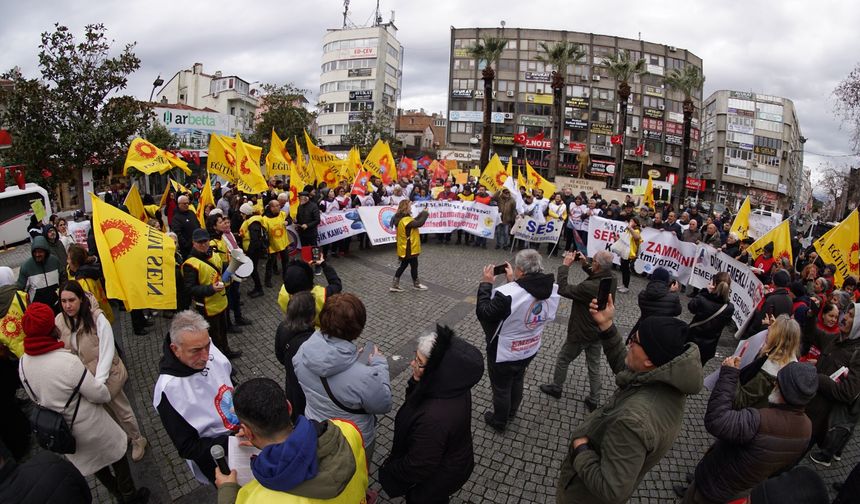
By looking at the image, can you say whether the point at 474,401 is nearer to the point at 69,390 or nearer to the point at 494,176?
the point at 69,390

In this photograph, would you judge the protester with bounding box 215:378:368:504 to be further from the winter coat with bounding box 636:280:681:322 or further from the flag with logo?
the flag with logo

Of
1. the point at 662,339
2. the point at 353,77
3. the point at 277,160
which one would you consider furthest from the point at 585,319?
the point at 353,77

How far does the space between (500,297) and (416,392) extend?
177 centimetres

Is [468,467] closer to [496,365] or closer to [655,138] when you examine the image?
[496,365]

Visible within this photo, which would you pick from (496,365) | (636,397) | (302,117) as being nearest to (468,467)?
(636,397)

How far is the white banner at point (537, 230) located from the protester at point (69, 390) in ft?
35.1

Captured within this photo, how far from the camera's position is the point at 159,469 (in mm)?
4082

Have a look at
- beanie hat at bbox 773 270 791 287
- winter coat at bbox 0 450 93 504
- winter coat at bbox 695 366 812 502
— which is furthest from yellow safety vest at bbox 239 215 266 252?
beanie hat at bbox 773 270 791 287

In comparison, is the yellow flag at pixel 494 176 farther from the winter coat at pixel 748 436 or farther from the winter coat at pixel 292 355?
the winter coat at pixel 748 436

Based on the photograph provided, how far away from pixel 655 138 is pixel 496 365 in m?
69.6

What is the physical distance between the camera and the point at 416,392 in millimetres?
2584

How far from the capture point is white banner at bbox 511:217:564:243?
41.5ft

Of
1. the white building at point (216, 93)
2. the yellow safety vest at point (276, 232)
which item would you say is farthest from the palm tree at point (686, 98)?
the white building at point (216, 93)

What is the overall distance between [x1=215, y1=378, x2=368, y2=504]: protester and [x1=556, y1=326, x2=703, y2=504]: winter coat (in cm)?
123
